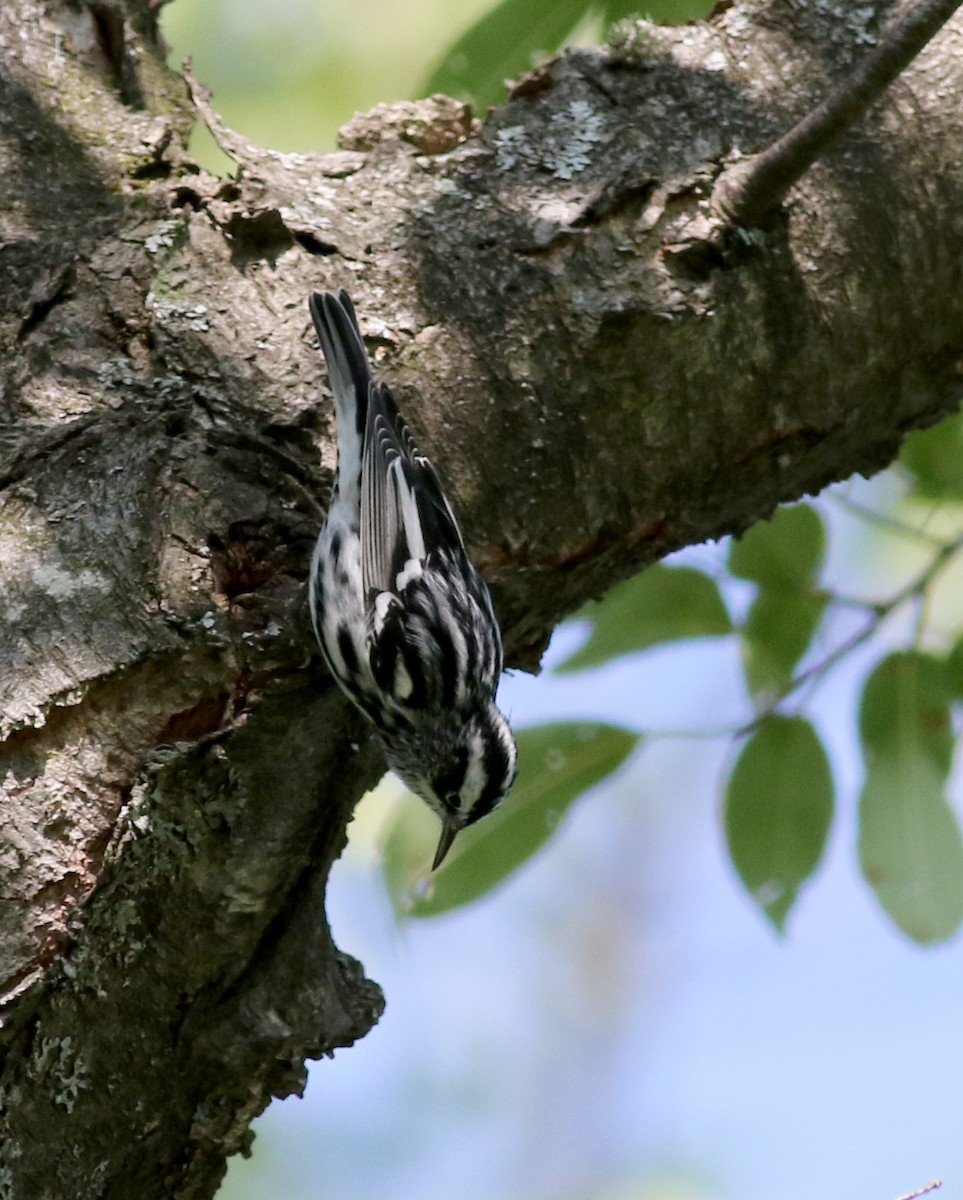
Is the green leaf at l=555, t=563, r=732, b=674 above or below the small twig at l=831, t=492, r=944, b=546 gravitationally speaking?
below

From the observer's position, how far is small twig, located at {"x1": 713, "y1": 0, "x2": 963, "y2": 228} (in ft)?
9.03

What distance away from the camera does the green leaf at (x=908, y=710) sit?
3.43 m

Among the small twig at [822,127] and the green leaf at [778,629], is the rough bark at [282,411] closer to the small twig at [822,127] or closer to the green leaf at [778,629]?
the small twig at [822,127]

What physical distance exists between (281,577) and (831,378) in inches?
54.4

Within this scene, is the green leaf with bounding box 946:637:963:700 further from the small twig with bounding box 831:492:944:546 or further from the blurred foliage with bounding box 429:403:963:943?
the small twig with bounding box 831:492:944:546

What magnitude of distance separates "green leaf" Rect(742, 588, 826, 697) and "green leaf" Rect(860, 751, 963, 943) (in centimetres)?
42

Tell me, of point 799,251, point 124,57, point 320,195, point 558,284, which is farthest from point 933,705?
point 124,57

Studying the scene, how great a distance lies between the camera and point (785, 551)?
12.2ft

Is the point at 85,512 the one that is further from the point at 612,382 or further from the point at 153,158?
the point at 612,382

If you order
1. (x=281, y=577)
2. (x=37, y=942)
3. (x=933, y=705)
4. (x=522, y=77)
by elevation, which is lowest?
(x=37, y=942)

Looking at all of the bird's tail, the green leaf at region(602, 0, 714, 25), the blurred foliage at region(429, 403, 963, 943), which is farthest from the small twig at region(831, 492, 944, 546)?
the bird's tail

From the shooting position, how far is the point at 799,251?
128 inches

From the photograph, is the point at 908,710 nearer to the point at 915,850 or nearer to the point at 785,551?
the point at 915,850

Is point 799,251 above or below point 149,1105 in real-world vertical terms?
above
